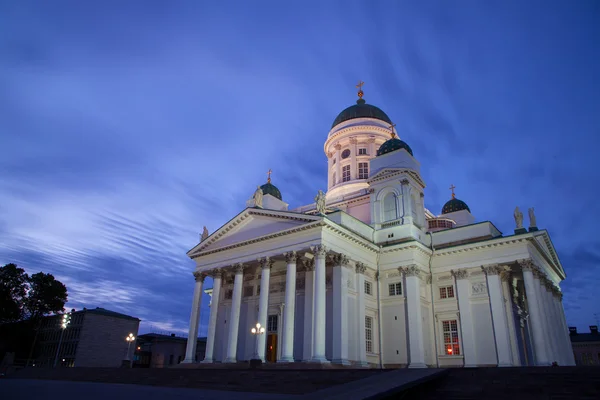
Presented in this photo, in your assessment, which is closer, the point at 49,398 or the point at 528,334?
the point at 49,398

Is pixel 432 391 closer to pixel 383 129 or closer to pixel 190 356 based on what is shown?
pixel 190 356

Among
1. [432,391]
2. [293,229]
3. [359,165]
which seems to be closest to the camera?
[432,391]

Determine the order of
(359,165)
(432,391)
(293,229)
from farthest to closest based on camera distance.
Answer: (359,165), (293,229), (432,391)

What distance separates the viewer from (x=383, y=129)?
43.6 metres

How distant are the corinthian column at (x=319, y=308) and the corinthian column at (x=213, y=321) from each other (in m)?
9.53

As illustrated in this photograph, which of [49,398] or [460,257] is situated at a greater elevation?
[460,257]

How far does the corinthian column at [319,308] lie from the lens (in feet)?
78.3

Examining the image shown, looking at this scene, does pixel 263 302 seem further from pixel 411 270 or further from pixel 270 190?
pixel 270 190

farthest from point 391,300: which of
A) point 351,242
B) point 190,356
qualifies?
point 190,356

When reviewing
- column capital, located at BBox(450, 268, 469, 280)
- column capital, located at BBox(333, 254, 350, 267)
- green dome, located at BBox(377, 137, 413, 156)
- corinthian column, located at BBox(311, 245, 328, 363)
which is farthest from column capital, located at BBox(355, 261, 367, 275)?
green dome, located at BBox(377, 137, 413, 156)

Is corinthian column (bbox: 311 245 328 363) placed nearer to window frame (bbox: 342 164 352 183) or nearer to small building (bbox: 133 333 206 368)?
window frame (bbox: 342 164 352 183)

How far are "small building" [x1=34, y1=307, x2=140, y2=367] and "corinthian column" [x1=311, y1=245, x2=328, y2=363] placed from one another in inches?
1548

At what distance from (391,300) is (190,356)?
15428 mm

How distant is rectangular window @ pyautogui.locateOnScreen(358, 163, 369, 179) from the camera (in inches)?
1646
